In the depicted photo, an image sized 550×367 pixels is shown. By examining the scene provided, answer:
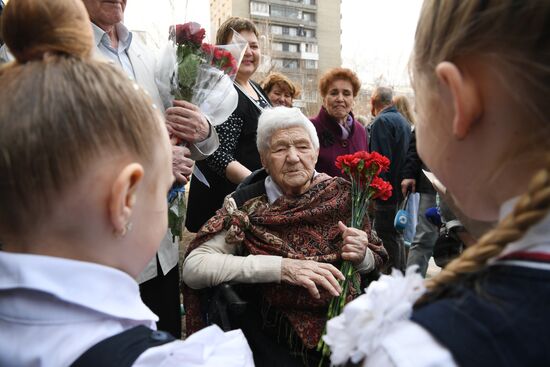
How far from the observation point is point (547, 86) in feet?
2.01

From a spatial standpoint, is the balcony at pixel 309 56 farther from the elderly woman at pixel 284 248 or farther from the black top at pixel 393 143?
the elderly woman at pixel 284 248

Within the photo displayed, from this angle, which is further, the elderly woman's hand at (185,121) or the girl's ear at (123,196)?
the elderly woman's hand at (185,121)

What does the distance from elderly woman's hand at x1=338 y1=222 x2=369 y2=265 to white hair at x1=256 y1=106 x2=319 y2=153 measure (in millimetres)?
597

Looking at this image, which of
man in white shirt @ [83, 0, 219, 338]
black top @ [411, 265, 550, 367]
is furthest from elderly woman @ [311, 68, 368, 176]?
black top @ [411, 265, 550, 367]

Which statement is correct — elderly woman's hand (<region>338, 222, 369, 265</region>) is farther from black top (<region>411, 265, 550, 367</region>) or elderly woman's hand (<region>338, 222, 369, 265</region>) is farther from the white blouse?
black top (<region>411, 265, 550, 367</region>)

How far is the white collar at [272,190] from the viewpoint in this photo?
231cm

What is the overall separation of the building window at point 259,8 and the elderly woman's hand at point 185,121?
4791 cm

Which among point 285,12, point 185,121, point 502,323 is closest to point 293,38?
point 285,12

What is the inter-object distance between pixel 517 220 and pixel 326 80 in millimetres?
3621

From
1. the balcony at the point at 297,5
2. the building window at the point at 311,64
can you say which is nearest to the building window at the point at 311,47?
the building window at the point at 311,64

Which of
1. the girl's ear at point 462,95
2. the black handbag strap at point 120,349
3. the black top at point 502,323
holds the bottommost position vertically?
the black handbag strap at point 120,349

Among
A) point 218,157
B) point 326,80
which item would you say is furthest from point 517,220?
point 326,80

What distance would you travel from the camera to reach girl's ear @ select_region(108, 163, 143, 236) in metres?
0.76

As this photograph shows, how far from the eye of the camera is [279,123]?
2.38 metres
